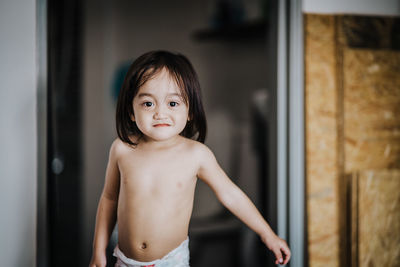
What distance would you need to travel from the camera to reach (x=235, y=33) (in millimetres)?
1016

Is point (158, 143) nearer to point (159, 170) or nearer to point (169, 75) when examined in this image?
point (159, 170)

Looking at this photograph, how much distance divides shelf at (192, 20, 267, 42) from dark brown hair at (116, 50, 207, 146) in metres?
0.39

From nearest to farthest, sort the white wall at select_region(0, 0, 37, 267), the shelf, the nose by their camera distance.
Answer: the nose
the white wall at select_region(0, 0, 37, 267)
the shelf

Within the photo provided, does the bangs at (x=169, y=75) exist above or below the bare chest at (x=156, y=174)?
above

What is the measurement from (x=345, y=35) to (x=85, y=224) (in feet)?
3.80

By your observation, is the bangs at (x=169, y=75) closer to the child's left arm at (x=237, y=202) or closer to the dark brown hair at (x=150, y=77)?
the dark brown hair at (x=150, y=77)

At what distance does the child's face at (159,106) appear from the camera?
0.62 meters

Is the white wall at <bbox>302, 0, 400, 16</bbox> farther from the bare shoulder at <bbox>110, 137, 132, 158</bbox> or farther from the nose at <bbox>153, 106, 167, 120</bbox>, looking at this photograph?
the bare shoulder at <bbox>110, 137, 132, 158</bbox>

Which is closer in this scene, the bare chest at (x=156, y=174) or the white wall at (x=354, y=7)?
the bare chest at (x=156, y=174)

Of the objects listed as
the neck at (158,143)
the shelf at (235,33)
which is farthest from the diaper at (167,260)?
the shelf at (235,33)

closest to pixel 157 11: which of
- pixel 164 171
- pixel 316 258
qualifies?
pixel 164 171

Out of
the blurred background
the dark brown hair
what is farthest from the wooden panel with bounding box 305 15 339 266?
the dark brown hair

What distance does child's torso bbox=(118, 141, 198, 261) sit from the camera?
0.65 metres

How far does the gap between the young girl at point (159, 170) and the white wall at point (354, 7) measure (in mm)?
586
